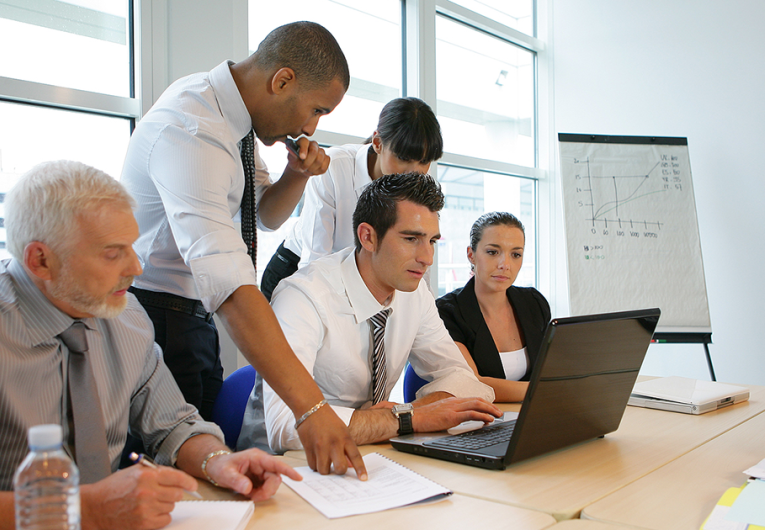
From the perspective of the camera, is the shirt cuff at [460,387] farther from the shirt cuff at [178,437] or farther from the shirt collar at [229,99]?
the shirt collar at [229,99]

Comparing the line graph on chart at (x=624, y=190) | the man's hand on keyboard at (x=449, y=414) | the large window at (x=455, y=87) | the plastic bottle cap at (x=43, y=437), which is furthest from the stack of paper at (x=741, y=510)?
the line graph on chart at (x=624, y=190)

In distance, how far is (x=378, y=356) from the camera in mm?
1837

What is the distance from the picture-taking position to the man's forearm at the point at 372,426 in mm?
1411

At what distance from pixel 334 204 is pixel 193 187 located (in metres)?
1.02

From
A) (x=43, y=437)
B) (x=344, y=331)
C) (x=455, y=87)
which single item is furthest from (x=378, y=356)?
(x=455, y=87)

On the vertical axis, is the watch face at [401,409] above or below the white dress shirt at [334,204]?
below

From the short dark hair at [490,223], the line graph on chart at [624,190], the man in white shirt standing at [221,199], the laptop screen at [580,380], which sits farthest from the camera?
the line graph on chart at [624,190]

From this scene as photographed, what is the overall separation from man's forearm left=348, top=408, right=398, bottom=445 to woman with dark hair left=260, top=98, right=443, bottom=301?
1.01m

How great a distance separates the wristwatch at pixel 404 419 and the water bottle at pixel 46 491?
32.6 inches

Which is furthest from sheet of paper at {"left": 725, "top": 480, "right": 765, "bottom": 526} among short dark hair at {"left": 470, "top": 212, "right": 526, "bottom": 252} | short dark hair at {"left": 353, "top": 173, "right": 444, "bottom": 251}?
short dark hair at {"left": 470, "top": 212, "right": 526, "bottom": 252}

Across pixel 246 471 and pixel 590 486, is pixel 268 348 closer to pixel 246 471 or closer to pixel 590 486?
pixel 246 471

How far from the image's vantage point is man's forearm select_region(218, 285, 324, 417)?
124 centimetres

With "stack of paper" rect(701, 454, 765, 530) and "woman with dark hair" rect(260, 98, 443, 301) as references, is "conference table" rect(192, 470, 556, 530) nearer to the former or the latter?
"stack of paper" rect(701, 454, 765, 530)

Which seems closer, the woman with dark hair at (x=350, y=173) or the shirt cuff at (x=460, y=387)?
the shirt cuff at (x=460, y=387)
